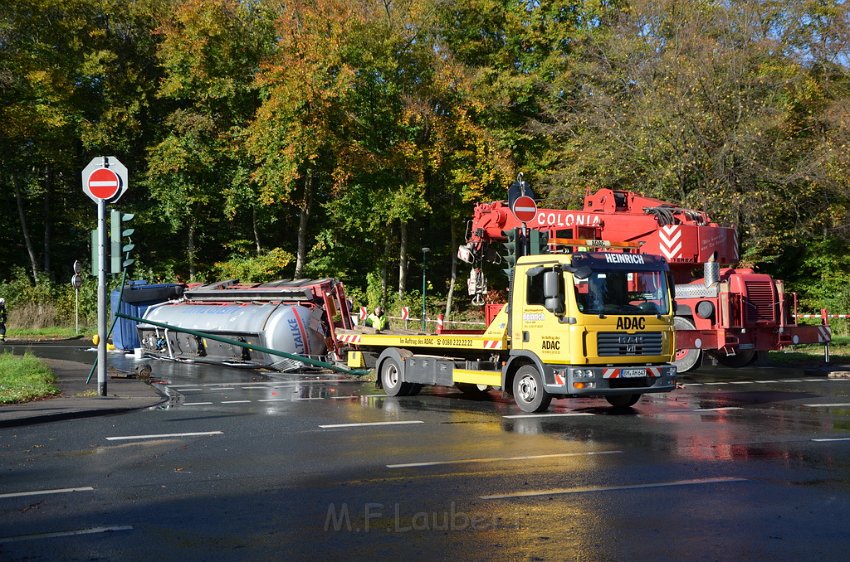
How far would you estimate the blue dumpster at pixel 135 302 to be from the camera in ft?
100

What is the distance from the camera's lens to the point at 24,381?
17.4 meters

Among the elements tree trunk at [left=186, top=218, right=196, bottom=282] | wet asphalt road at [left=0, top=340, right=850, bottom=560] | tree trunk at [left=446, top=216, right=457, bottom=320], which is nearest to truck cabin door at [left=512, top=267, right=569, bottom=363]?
wet asphalt road at [left=0, top=340, right=850, bottom=560]

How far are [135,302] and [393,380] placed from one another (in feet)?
51.5

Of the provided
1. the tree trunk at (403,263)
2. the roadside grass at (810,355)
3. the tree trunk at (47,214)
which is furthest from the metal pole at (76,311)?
the roadside grass at (810,355)

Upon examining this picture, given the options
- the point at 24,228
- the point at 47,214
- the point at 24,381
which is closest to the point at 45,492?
the point at 24,381

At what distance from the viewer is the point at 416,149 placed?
41.0m

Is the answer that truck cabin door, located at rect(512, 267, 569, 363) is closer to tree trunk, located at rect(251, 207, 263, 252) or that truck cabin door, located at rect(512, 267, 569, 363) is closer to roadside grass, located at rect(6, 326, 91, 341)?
roadside grass, located at rect(6, 326, 91, 341)

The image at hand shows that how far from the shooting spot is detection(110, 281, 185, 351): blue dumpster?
3052 cm

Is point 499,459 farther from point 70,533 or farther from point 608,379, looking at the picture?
point 70,533

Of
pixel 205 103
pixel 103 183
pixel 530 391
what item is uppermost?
pixel 205 103

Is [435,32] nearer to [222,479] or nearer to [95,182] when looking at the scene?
[95,182]

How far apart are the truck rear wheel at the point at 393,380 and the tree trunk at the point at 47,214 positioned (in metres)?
32.5

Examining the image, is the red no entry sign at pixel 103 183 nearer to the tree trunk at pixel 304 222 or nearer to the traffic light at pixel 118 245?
the traffic light at pixel 118 245

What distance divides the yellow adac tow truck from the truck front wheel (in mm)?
16
